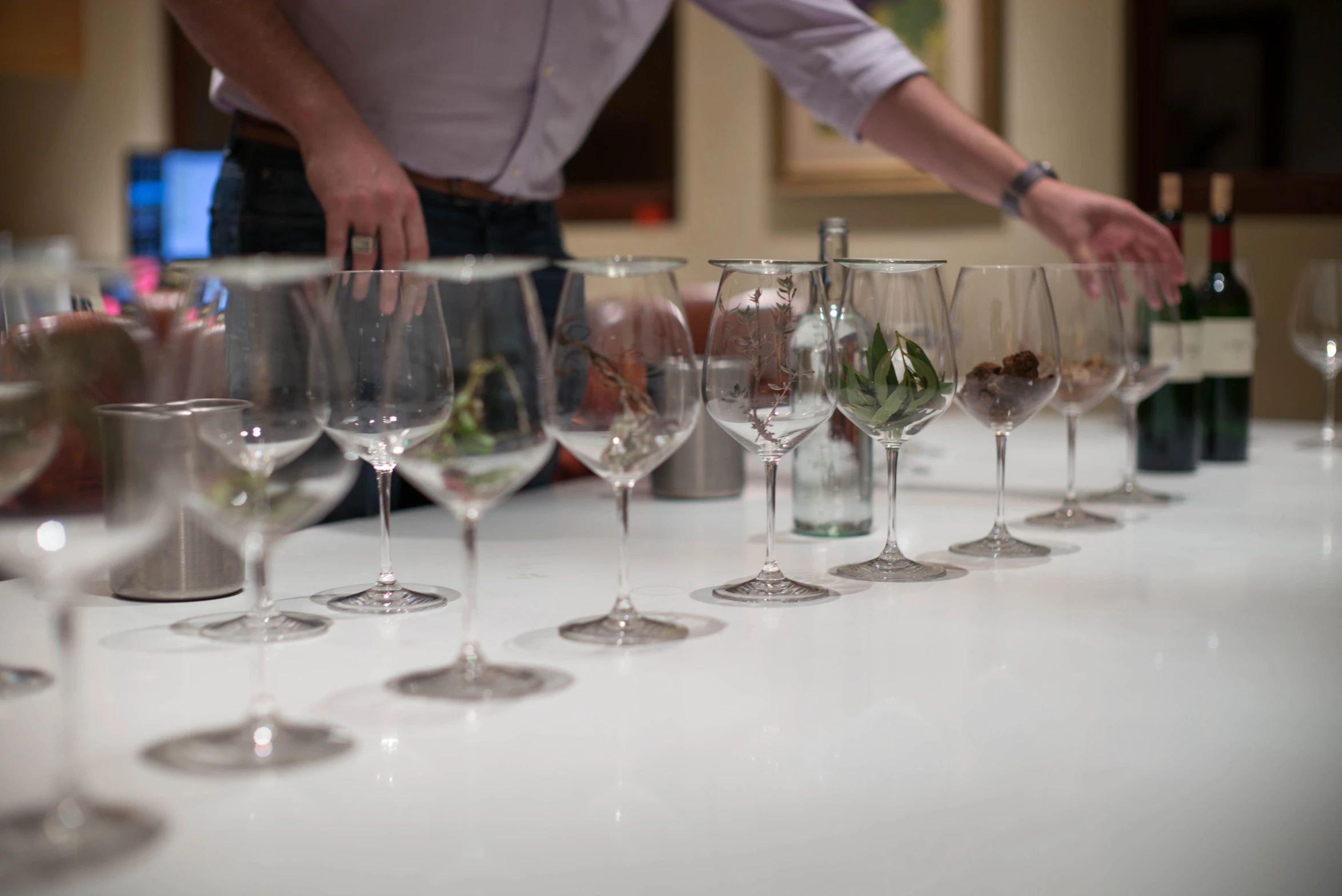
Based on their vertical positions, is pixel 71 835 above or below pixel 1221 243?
below

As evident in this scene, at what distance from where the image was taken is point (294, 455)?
0.62 metres

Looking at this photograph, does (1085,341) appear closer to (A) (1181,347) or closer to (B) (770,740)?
(A) (1181,347)

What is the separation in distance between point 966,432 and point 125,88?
409 cm

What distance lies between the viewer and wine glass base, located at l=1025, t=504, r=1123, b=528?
4.18 ft

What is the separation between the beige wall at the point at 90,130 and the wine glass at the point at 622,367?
4781 mm

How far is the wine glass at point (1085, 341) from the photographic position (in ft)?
4.18

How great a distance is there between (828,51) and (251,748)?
4.48ft

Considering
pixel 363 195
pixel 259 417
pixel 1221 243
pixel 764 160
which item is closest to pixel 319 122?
pixel 363 195

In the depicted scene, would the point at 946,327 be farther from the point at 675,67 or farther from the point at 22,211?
the point at 22,211

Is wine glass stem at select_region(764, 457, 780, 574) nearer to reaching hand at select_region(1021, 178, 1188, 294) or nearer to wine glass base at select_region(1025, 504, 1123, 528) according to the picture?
wine glass base at select_region(1025, 504, 1123, 528)

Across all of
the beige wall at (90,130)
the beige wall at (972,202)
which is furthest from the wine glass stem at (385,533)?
the beige wall at (90,130)

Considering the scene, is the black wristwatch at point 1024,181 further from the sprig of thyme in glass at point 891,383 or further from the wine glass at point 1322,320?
the sprig of thyme in glass at point 891,383

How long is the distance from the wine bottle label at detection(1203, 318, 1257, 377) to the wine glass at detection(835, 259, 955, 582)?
0.88m

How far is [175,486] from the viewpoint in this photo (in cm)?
51
